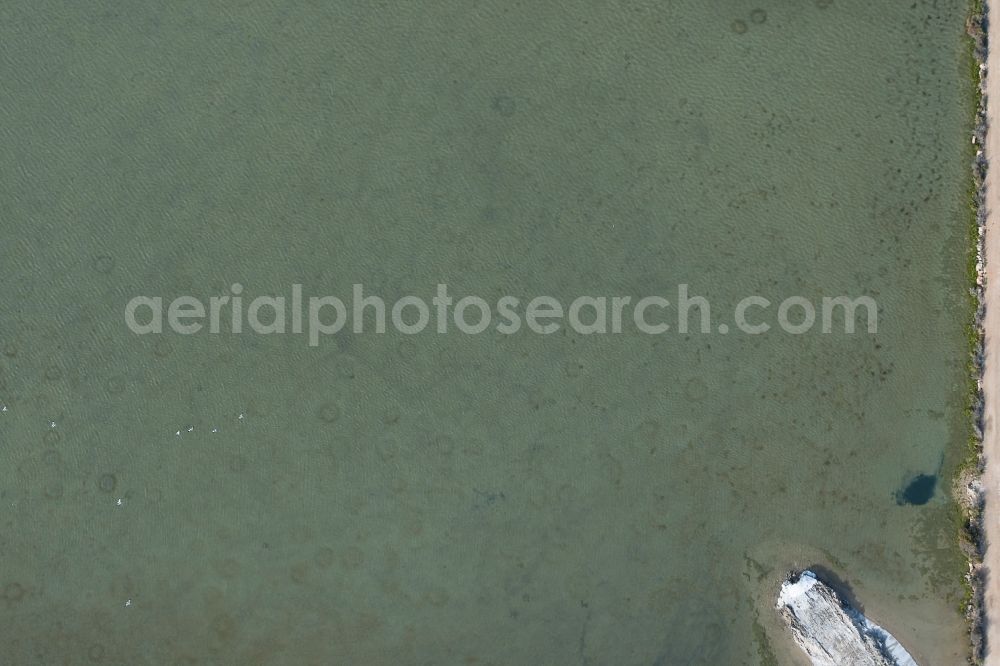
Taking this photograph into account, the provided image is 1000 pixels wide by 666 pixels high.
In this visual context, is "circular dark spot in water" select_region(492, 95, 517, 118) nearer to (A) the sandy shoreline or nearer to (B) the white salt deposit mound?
(A) the sandy shoreline

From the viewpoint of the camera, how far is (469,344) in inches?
457

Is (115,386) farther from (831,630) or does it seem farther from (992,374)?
(992,374)

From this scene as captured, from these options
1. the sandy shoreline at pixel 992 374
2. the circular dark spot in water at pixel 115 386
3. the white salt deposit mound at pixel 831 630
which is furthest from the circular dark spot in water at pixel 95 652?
the sandy shoreline at pixel 992 374

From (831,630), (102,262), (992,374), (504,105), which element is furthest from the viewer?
(504,105)

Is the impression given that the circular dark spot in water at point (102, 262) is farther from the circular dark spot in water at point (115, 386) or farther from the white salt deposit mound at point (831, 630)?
the white salt deposit mound at point (831, 630)

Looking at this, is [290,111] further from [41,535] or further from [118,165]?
[41,535]

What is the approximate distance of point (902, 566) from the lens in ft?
37.8

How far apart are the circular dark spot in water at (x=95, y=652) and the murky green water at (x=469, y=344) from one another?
0.12ft

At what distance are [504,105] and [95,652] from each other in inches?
363

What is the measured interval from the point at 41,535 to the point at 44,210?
4387 mm

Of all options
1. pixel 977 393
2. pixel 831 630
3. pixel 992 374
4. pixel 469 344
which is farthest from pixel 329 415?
pixel 992 374

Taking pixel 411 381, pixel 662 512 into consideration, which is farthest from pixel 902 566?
pixel 411 381

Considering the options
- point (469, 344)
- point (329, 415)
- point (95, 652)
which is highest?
point (469, 344)

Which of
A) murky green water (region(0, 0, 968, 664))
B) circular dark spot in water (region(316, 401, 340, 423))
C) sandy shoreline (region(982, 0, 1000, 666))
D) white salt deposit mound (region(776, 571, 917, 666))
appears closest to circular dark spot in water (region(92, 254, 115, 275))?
murky green water (region(0, 0, 968, 664))
